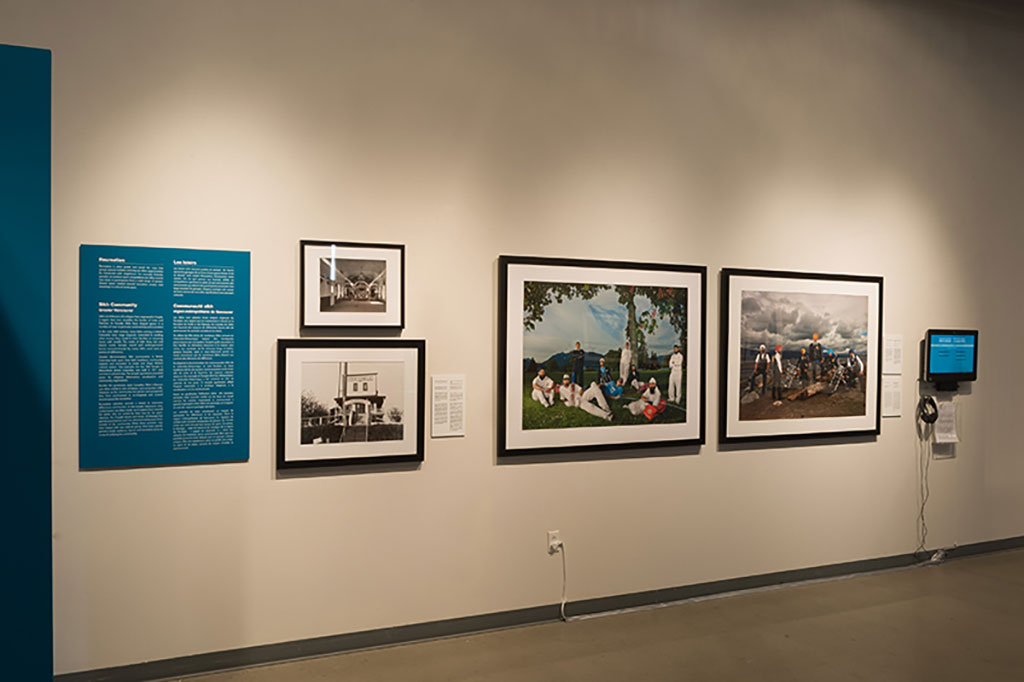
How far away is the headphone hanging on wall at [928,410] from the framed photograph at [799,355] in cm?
42

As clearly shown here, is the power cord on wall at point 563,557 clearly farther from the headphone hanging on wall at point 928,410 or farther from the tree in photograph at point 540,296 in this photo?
the headphone hanging on wall at point 928,410

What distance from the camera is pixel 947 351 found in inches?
202

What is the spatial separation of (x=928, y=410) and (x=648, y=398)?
2.35m

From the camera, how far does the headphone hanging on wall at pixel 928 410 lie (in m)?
5.09

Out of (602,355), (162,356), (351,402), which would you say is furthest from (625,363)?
(162,356)

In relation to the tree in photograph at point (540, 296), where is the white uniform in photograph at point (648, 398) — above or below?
below

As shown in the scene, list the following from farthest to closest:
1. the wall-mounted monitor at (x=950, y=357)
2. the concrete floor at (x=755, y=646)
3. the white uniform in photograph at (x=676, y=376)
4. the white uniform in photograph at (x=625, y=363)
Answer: the wall-mounted monitor at (x=950, y=357) < the white uniform in photograph at (x=676, y=376) < the white uniform in photograph at (x=625, y=363) < the concrete floor at (x=755, y=646)

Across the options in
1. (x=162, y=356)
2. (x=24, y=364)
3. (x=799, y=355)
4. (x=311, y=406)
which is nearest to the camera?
(x=24, y=364)

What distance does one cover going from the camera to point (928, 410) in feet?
16.8

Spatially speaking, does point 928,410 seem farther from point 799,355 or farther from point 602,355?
point 602,355

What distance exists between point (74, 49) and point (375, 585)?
2.84m

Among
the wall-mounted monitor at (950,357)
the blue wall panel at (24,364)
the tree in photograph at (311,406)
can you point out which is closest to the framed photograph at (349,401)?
the tree in photograph at (311,406)

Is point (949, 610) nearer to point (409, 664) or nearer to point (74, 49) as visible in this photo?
point (409, 664)

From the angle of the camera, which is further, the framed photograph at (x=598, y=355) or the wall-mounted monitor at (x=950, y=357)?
the wall-mounted monitor at (x=950, y=357)
